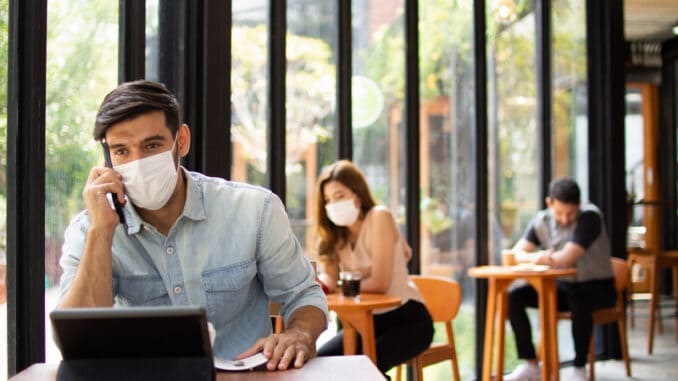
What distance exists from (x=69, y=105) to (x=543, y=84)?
3.88 metres

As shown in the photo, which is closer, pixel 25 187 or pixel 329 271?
pixel 25 187

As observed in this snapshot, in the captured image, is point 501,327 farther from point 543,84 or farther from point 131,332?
point 131,332

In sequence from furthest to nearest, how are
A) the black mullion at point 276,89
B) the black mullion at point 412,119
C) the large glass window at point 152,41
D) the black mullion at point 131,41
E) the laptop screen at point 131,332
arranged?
the black mullion at point 412,119, the black mullion at point 276,89, the large glass window at point 152,41, the black mullion at point 131,41, the laptop screen at point 131,332

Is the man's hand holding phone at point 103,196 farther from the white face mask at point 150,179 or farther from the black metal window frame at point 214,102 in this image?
the black metal window frame at point 214,102

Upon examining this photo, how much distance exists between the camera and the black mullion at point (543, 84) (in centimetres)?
598

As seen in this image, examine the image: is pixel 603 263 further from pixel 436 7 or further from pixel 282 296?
pixel 282 296

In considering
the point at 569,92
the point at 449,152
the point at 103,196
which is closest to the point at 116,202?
the point at 103,196

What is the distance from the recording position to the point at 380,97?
4996 millimetres

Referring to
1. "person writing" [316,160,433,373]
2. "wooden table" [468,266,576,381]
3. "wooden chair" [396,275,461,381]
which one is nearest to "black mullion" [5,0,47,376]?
"person writing" [316,160,433,373]

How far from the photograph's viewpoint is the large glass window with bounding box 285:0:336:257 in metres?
4.42

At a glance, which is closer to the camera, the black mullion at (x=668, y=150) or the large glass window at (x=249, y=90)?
the large glass window at (x=249, y=90)

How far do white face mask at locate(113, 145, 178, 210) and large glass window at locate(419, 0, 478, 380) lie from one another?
3.33 m

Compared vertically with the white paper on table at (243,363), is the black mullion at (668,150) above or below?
above

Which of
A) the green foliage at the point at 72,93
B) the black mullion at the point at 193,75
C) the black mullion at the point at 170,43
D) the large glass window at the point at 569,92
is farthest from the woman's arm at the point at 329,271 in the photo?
the large glass window at the point at 569,92
